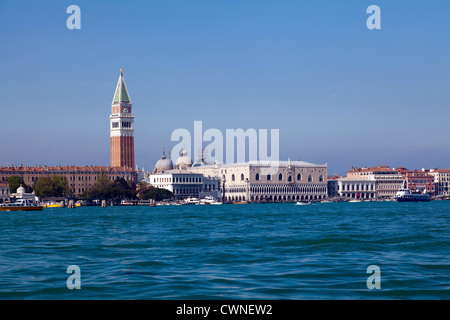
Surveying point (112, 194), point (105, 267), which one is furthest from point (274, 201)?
point (105, 267)

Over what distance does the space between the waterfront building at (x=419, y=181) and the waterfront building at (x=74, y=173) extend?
4238cm

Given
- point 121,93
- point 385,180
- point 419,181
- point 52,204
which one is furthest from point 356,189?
point 52,204

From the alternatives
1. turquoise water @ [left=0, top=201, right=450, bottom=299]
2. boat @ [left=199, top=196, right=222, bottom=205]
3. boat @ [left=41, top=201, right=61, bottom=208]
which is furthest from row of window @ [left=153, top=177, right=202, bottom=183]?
turquoise water @ [left=0, top=201, right=450, bottom=299]

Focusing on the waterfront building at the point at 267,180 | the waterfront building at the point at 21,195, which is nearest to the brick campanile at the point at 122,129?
the waterfront building at the point at 267,180

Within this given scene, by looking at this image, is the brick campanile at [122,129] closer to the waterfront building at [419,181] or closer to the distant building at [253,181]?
the distant building at [253,181]

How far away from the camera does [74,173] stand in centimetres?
9194

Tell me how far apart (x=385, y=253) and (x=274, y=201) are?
288 ft

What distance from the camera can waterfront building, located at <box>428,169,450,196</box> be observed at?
113 meters

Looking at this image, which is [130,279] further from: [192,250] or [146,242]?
[146,242]

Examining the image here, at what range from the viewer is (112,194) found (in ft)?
254

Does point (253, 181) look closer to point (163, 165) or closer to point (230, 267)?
point (163, 165)

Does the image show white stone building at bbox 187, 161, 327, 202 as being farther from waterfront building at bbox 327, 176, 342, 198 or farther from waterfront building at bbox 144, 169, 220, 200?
waterfront building at bbox 144, 169, 220, 200

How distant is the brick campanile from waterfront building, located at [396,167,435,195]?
137ft

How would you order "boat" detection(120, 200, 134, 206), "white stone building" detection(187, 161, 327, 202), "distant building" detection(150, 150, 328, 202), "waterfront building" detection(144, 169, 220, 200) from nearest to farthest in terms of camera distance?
1. "boat" detection(120, 200, 134, 206)
2. "waterfront building" detection(144, 169, 220, 200)
3. "distant building" detection(150, 150, 328, 202)
4. "white stone building" detection(187, 161, 327, 202)
